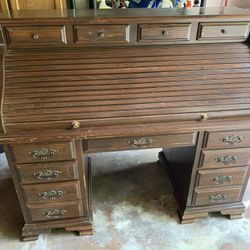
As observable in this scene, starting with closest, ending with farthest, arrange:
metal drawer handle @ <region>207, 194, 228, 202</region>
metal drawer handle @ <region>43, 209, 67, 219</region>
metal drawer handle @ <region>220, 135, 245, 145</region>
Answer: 1. metal drawer handle @ <region>220, 135, 245, 145</region>
2. metal drawer handle @ <region>43, 209, 67, 219</region>
3. metal drawer handle @ <region>207, 194, 228, 202</region>

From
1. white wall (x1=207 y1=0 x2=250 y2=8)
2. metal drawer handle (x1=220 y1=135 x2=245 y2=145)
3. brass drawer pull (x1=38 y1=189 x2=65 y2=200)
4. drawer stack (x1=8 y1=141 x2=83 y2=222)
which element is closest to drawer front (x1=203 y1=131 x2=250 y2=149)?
metal drawer handle (x1=220 y1=135 x2=245 y2=145)

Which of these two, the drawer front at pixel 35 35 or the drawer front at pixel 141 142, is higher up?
the drawer front at pixel 35 35

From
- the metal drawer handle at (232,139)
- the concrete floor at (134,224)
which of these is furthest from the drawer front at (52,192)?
the metal drawer handle at (232,139)

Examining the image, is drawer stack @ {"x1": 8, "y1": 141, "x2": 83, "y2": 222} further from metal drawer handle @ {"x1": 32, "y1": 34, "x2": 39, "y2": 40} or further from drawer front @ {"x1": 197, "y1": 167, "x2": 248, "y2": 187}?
drawer front @ {"x1": 197, "y1": 167, "x2": 248, "y2": 187}

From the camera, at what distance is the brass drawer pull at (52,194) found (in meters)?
1.40

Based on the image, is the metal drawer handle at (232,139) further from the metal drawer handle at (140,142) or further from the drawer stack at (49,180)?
the drawer stack at (49,180)

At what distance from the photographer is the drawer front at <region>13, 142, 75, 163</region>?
124 centimetres

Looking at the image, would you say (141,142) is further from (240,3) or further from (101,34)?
(240,3)

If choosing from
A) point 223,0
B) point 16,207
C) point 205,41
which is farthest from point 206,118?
point 223,0

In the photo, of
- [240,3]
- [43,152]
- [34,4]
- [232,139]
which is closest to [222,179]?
[232,139]

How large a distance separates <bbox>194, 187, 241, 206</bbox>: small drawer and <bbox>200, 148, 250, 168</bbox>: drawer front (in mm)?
196

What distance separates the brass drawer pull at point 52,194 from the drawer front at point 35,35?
796mm

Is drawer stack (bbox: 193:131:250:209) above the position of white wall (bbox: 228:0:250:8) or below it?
below

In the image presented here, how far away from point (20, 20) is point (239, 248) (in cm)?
175
